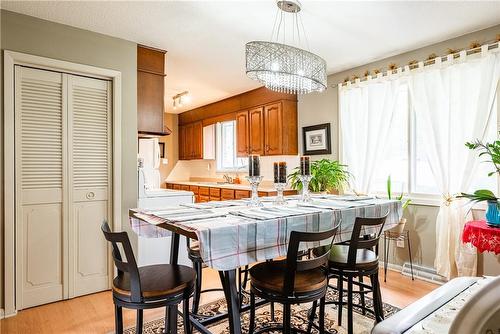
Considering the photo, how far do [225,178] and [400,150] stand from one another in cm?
331

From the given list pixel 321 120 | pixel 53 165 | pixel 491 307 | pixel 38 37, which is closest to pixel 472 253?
pixel 321 120

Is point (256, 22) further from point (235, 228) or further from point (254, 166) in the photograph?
point (235, 228)

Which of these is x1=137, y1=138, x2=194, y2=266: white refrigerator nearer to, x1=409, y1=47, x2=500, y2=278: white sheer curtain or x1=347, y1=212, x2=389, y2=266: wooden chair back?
x1=347, y1=212, x2=389, y2=266: wooden chair back

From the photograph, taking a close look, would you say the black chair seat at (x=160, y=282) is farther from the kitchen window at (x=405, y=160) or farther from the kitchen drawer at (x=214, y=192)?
the kitchen drawer at (x=214, y=192)

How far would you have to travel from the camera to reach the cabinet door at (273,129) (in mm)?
4508

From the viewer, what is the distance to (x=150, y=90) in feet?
10.7

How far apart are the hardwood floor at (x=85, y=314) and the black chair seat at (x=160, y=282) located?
34.3 inches

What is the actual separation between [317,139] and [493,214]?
2245 mm

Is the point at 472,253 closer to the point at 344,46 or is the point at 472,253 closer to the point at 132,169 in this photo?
the point at 344,46

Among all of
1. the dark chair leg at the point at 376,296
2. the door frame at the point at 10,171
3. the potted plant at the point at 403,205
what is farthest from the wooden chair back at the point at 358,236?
the door frame at the point at 10,171

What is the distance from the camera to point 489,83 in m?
2.76

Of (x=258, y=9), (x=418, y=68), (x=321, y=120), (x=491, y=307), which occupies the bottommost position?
(x=491, y=307)

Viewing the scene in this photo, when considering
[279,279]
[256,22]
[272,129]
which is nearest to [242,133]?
[272,129]

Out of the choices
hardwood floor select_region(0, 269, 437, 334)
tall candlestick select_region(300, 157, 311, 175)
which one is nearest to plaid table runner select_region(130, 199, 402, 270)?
tall candlestick select_region(300, 157, 311, 175)
